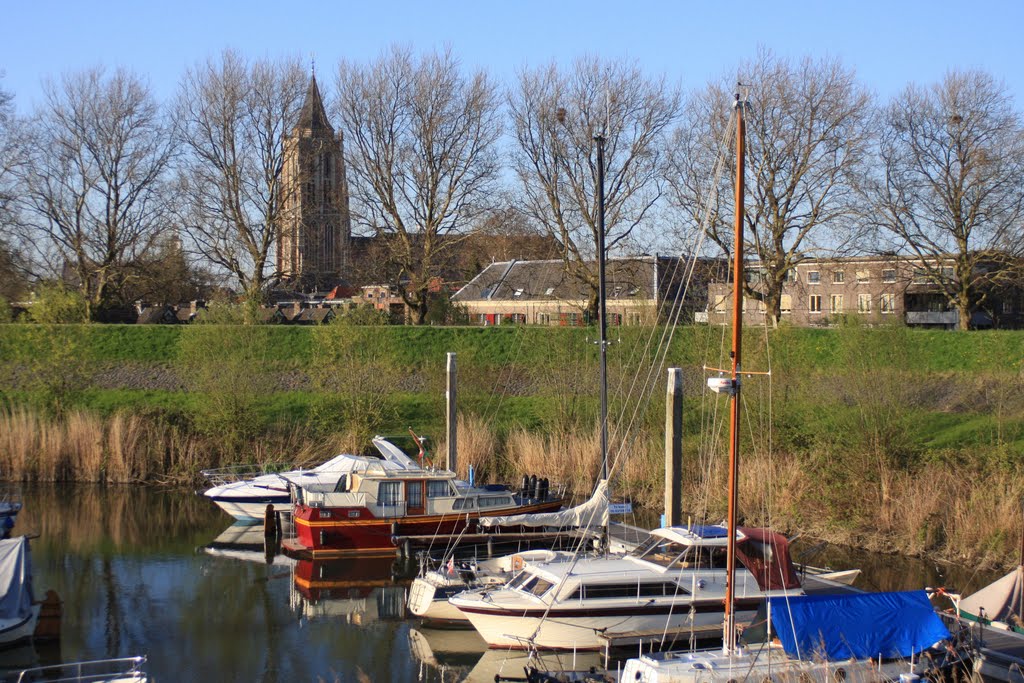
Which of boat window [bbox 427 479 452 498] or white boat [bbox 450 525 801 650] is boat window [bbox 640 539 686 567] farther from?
boat window [bbox 427 479 452 498]

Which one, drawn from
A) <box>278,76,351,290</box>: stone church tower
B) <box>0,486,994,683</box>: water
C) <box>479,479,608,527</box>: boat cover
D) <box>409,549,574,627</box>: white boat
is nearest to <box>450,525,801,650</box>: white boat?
<box>0,486,994,683</box>: water

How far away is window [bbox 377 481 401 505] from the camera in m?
24.4

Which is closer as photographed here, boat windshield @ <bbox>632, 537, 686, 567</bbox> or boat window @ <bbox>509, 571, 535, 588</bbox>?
boat window @ <bbox>509, 571, 535, 588</bbox>

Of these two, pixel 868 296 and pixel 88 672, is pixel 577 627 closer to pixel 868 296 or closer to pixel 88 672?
pixel 88 672

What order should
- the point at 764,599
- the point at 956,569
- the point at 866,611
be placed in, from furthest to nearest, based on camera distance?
1. the point at 956,569
2. the point at 764,599
3. the point at 866,611

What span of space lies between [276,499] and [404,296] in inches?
884

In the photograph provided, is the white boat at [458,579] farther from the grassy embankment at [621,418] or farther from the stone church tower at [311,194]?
the stone church tower at [311,194]

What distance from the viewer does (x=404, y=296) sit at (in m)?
48.2

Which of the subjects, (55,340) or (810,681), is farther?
(55,340)

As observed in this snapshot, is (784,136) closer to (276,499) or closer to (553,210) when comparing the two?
(553,210)

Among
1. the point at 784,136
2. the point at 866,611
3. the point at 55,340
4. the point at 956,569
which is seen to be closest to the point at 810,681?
the point at 866,611

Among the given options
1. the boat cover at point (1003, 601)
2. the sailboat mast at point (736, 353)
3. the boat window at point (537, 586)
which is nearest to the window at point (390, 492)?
the boat window at point (537, 586)

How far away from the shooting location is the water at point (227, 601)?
16.5m

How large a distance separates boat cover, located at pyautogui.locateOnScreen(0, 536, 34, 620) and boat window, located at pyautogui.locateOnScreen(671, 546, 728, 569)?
10462 mm
